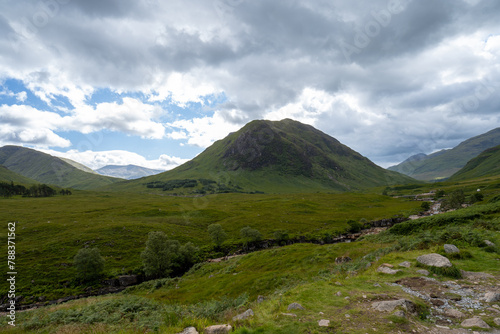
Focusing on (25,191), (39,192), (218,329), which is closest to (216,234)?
(218,329)

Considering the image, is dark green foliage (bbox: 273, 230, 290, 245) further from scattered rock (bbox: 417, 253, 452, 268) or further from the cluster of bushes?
the cluster of bushes

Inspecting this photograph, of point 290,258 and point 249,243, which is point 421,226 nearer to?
point 290,258

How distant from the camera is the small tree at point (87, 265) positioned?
5397 cm

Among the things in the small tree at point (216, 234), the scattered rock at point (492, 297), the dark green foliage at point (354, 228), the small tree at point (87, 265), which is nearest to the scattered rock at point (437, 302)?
the scattered rock at point (492, 297)

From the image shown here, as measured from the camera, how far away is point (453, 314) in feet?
33.5

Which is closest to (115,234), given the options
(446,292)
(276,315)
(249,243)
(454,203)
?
(249,243)

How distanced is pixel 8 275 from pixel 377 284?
80.8 m

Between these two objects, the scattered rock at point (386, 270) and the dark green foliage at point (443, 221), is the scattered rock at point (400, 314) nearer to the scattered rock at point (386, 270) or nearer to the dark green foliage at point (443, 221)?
the scattered rock at point (386, 270)

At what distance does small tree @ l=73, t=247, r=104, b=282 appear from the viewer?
5397 cm

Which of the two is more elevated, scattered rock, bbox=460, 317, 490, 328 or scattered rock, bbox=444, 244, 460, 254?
scattered rock, bbox=460, 317, 490, 328

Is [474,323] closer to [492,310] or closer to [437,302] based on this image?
[492,310]

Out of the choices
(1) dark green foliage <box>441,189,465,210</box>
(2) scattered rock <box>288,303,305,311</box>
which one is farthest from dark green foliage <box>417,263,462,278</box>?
(1) dark green foliage <box>441,189,465,210</box>

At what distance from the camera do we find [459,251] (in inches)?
706

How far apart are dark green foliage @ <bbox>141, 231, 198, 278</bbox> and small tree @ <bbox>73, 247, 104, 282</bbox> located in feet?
37.4
